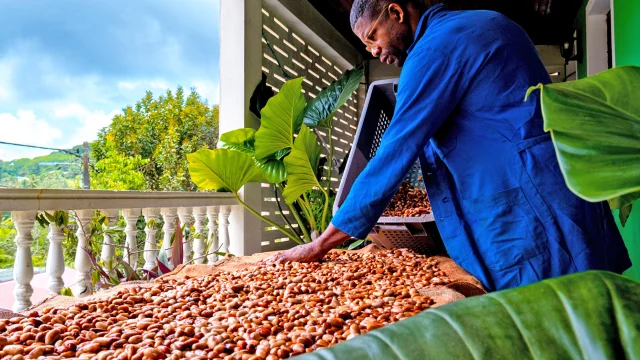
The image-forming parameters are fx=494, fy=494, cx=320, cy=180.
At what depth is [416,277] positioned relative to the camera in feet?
3.65

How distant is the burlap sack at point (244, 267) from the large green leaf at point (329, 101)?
1939 millimetres

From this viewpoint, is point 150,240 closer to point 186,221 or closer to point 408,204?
point 186,221

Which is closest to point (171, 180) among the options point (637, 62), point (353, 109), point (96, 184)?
point (96, 184)

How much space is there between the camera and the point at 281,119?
285 centimetres

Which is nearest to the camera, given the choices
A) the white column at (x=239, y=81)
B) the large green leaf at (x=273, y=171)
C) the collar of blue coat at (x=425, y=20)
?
the collar of blue coat at (x=425, y=20)

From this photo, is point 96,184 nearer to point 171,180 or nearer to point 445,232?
point 171,180

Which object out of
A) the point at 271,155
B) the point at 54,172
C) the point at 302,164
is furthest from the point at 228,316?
the point at 54,172

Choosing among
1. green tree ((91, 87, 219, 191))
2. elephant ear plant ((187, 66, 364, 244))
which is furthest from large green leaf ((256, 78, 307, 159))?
green tree ((91, 87, 219, 191))

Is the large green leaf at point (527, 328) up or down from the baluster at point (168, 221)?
up

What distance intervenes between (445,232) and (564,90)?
2.73 feet

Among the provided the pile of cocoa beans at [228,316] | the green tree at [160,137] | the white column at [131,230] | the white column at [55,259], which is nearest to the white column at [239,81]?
the white column at [131,230]

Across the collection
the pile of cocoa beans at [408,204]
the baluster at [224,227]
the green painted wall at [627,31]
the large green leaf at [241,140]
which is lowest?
the baluster at [224,227]

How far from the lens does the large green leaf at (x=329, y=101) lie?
130 inches

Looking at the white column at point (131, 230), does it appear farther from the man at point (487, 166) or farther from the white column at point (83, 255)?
the man at point (487, 166)
